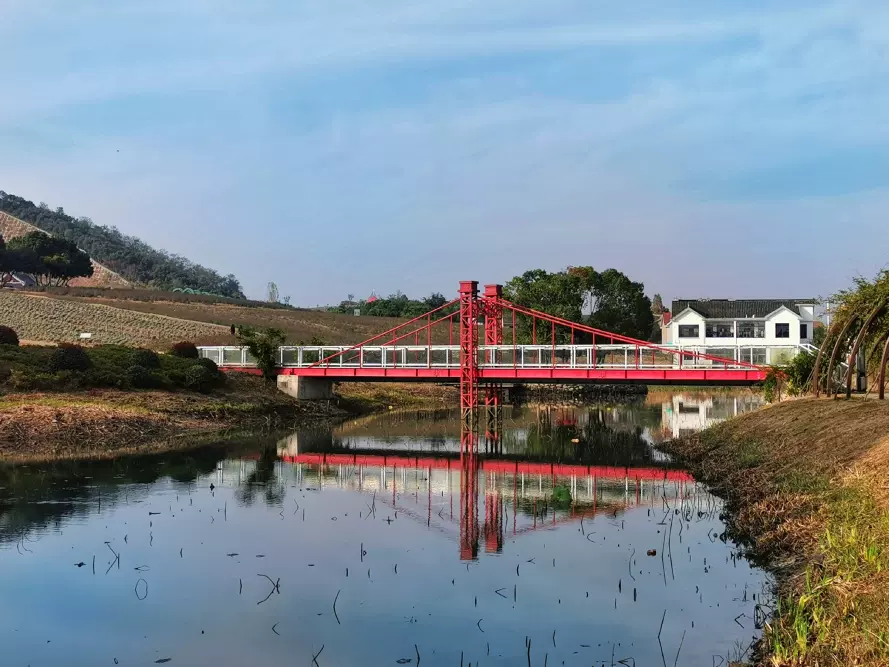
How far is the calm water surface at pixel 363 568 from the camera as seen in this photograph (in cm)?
1129

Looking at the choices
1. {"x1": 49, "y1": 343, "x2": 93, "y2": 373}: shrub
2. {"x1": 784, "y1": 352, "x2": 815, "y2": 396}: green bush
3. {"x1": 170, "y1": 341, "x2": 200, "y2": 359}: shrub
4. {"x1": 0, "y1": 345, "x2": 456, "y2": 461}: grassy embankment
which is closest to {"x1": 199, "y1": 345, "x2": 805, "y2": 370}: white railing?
{"x1": 170, "y1": 341, "x2": 200, "y2": 359}: shrub

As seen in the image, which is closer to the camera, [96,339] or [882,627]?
[882,627]

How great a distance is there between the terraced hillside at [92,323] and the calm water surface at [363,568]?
145 feet

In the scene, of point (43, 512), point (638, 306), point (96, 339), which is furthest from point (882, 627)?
point (638, 306)

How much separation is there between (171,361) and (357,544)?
30.5 m

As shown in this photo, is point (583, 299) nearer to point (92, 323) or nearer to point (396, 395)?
point (396, 395)

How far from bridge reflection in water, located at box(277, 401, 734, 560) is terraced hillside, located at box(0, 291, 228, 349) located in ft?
106

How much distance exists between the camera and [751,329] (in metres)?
75.2

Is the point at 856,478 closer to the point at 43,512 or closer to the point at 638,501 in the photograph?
the point at 638,501

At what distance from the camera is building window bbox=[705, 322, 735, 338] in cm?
7588

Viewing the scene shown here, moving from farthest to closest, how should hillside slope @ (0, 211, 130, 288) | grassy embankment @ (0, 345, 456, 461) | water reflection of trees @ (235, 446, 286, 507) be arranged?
hillside slope @ (0, 211, 130, 288), grassy embankment @ (0, 345, 456, 461), water reflection of trees @ (235, 446, 286, 507)

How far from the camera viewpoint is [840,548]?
1228 centimetres

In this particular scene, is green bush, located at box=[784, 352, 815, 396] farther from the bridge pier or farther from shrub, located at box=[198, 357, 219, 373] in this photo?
shrub, located at box=[198, 357, 219, 373]

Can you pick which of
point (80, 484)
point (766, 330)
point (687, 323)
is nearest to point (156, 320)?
point (687, 323)
